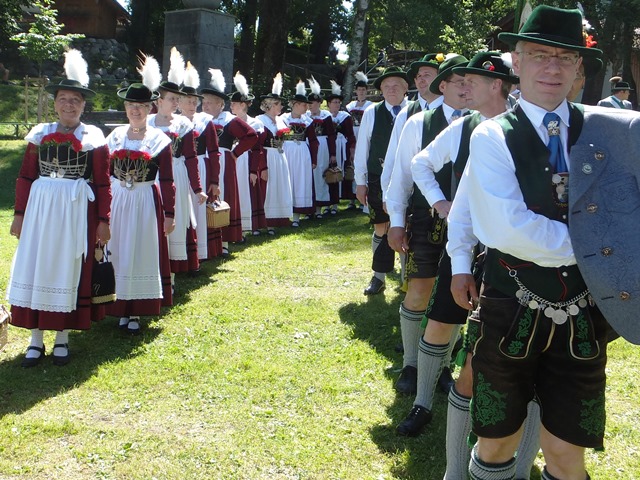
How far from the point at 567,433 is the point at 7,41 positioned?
32.9 metres

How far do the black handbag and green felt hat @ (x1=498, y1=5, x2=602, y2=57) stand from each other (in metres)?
3.85

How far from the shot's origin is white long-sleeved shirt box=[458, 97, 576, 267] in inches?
97.3

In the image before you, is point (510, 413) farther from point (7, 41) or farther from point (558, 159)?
point (7, 41)

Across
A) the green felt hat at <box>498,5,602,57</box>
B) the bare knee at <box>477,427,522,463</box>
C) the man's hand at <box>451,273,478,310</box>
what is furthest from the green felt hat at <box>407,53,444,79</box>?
the bare knee at <box>477,427,522,463</box>

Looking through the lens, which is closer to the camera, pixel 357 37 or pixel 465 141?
pixel 465 141

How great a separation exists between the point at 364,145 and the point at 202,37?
5.88 m

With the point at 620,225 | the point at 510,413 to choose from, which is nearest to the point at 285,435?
the point at 510,413

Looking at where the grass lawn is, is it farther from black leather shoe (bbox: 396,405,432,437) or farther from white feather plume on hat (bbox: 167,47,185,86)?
white feather plume on hat (bbox: 167,47,185,86)

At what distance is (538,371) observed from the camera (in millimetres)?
2732

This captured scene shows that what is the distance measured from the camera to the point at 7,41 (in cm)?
3078

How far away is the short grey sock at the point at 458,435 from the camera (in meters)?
3.33

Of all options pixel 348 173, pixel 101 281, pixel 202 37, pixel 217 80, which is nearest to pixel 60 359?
pixel 101 281

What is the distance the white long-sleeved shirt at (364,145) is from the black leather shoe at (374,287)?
1172 millimetres

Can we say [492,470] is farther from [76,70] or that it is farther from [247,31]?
[247,31]
